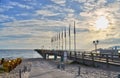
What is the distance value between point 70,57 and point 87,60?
12.3m

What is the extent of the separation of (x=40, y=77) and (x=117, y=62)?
9123 mm

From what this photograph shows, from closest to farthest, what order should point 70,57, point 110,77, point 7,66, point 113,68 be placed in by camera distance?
point 110,77, point 113,68, point 7,66, point 70,57

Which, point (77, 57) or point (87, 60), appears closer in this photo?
point (87, 60)

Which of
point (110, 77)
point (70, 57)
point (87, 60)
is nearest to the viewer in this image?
point (110, 77)

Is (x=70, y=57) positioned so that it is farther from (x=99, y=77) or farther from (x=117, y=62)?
(x=99, y=77)

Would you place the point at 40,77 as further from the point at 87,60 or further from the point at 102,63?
the point at 87,60

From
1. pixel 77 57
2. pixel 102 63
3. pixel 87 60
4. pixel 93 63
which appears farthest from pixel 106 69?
pixel 77 57

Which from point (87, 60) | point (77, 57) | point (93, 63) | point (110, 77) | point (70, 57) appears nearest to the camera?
point (110, 77)

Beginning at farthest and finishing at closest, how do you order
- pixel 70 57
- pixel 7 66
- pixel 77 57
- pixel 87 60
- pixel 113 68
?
pixel 70 57
pixel 77 57
pixel 7 66
pixel 87 60
pixel 113 68

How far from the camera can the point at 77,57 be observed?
154 feet

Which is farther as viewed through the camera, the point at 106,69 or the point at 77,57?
the point at 77,57

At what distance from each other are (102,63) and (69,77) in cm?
819

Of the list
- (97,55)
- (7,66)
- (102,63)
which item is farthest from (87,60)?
(7,66)

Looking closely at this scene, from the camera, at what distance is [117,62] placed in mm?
31281
